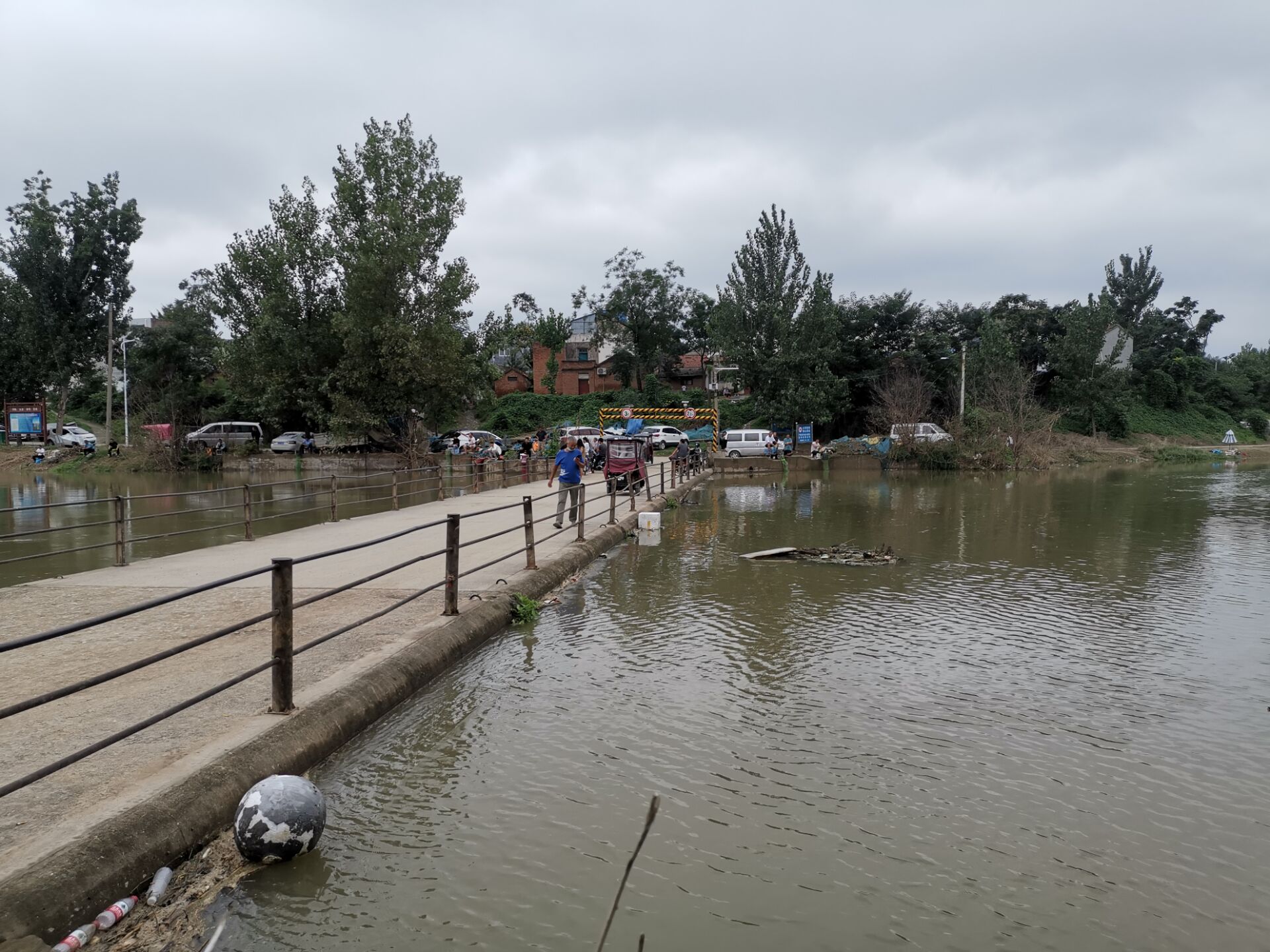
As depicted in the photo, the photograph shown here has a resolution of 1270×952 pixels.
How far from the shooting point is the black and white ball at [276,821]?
155 inches

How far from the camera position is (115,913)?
339 centimetres

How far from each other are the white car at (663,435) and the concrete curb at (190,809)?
133ft

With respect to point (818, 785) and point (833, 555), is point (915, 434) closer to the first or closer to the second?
point (833, 555)

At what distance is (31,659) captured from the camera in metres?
6.38

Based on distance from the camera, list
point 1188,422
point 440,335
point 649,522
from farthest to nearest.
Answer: point 1188,422, point 440,335, point 649,522

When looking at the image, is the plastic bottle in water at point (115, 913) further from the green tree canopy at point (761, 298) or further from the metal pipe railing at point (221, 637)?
the green tree canopy at point (761, 298)

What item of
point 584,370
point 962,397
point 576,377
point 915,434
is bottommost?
point 915,434

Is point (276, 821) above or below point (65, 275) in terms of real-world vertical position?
below

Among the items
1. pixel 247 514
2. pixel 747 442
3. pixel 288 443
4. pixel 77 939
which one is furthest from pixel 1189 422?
pixel 77 939

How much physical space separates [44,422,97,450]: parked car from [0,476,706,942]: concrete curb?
4709cm

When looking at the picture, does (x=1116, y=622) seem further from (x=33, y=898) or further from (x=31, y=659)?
(x=31, y=659)

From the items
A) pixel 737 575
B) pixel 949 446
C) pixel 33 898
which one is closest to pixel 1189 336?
pixel 949 446

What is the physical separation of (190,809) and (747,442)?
1597 inches

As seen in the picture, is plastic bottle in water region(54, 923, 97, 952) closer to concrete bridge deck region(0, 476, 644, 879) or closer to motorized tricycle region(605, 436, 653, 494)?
concrete bridge deck region(0, 476, 644, 879)
